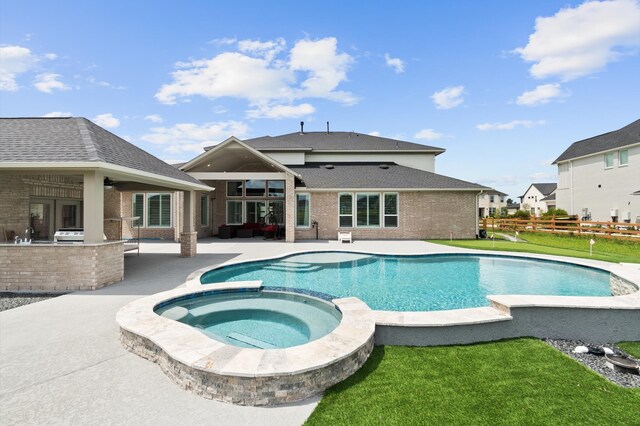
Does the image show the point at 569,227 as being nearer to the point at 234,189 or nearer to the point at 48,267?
the point at 234,189

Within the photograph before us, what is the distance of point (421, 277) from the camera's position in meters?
10.2

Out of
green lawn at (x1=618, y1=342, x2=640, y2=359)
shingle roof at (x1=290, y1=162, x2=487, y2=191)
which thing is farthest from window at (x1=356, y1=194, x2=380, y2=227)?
green lawn at (x1=618, y1=342, x2=640, y2=359)

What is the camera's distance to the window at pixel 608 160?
93.6ft

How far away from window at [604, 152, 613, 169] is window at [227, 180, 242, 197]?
32.6 metres

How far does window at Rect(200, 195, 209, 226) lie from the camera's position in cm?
2067

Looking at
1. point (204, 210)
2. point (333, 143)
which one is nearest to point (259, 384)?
point (204, 210)

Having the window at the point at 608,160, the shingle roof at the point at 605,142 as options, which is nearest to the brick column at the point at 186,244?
the shingle roof at the point at 605,142

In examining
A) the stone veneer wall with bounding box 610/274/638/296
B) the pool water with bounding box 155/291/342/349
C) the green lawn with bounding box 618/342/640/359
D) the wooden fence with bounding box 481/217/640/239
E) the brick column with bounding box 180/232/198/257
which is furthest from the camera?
the wooden fence with bounding box 481/217/640/239

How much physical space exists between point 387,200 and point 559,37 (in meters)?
11.0

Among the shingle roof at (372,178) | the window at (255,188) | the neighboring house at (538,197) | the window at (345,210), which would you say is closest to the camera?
the shingle roof at (372,178)

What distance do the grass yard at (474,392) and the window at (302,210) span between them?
51.3ft

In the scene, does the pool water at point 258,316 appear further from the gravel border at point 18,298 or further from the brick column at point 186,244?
the brick column at point 186,244

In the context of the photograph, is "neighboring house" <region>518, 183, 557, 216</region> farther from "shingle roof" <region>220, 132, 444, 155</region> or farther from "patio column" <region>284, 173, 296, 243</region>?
"patio column" <region>284, 173, 296, 243</region>

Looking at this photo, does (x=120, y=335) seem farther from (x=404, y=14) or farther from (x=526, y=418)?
(x=404, y=14)
